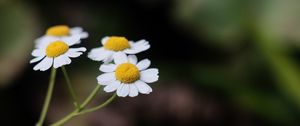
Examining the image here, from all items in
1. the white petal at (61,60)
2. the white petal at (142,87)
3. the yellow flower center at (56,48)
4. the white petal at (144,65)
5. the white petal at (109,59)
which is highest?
the yellow flower center at (56,48)

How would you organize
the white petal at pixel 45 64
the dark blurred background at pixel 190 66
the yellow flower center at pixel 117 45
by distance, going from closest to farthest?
the white petal at pixel 45 64 → the yellow flower center at pixel 117 45 → the dark blurred background at pixel 190 66

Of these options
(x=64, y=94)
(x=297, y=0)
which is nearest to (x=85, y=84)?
(x=64, y=94)

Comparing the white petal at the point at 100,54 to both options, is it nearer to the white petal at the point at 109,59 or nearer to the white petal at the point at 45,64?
the white petal at the point at 109,59

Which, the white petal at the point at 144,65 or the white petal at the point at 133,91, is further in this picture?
the white petal at the point at 144,65

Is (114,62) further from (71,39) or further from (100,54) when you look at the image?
(71,39)

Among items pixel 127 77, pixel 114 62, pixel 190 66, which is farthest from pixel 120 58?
pixel 190 66

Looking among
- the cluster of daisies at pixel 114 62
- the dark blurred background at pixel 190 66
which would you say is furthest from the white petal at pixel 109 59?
the dark blurred background at pixel 190 66

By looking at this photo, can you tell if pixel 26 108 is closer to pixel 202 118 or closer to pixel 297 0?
pixel 202 118

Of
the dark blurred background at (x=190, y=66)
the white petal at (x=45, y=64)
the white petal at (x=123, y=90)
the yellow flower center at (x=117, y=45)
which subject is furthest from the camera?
the dark blurred background at (x=190, y=66)
